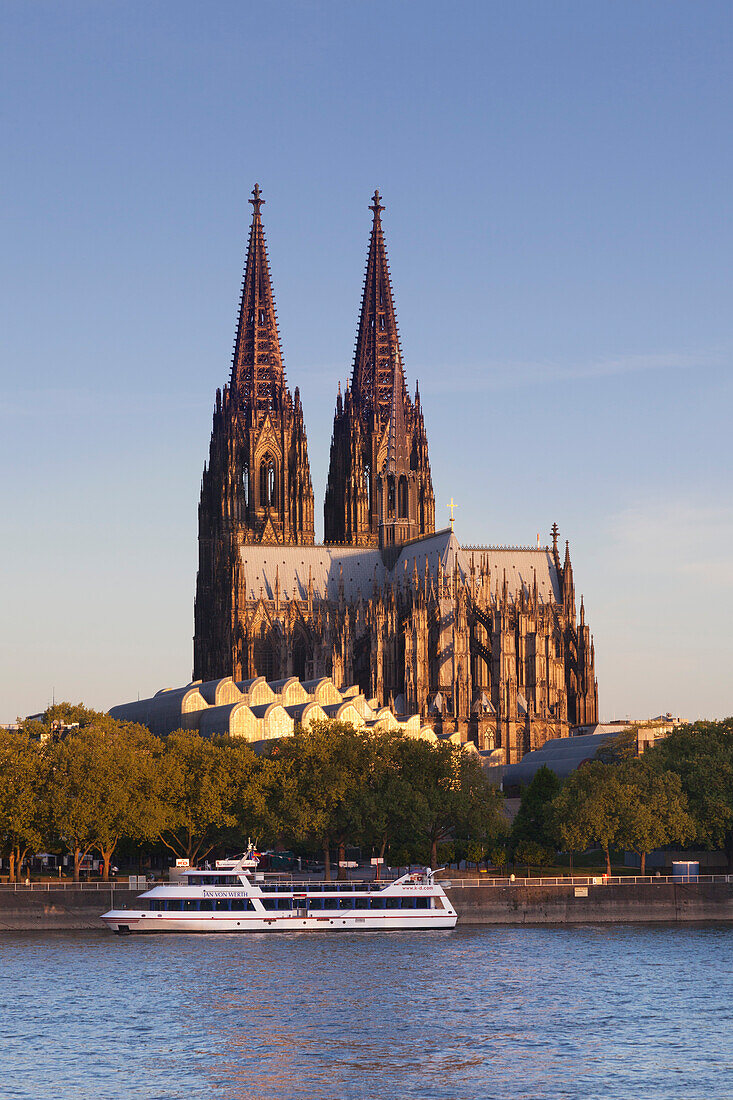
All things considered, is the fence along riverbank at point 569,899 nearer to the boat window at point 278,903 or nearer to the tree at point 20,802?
the tree at point 20,802

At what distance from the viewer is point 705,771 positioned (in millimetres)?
119125

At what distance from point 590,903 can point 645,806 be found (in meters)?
7.95

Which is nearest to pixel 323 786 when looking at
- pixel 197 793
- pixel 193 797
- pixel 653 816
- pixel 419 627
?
pixel 197 793

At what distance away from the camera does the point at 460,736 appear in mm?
162125

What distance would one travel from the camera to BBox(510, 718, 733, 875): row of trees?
114 m

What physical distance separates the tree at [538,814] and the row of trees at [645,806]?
9 centimetres

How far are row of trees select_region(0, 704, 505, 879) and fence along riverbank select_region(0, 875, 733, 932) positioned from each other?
22.2 feet

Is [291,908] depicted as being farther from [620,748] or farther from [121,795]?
[620,748]

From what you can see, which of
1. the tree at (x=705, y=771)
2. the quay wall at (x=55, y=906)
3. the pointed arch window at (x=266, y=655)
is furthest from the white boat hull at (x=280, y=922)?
the pointed arch window at (x=266, y=655)

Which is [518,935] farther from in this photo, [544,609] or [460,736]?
[544,609]

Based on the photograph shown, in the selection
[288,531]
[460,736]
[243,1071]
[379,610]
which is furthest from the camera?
[288,531]

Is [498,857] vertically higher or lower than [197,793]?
lower

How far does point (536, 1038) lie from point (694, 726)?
2706 inches

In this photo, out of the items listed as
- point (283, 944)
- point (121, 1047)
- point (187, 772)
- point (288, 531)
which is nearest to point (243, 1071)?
point (121, 1047)
